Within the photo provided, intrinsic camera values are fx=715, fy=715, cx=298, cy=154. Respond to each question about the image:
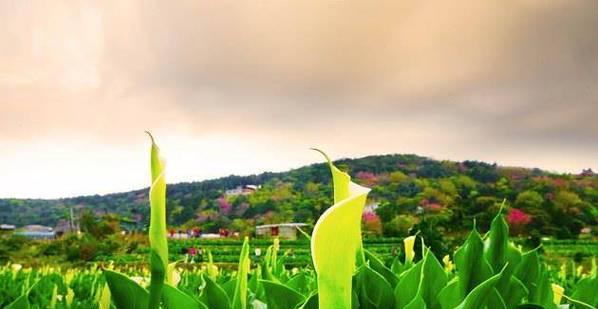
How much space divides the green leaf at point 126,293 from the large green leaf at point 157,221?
0.06 meters

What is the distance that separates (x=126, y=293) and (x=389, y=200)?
155 feet

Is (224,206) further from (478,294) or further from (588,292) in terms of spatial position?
(478,294)

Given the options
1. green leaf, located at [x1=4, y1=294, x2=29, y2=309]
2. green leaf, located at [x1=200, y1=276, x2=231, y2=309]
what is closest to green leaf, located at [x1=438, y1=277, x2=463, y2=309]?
green leaf, located at [x1=200, y1=276, x2=231, y2=309]

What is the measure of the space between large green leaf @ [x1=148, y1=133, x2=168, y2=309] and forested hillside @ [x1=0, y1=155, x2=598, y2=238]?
37.3 metres

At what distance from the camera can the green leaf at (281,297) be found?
86 centimetres

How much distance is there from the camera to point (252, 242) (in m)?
34.3

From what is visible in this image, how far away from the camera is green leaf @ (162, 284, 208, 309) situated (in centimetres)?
75

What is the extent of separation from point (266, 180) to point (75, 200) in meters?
13.8

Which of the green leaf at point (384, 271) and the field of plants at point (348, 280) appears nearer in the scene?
the field of plants at point (348, 280)

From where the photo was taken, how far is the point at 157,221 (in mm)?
576

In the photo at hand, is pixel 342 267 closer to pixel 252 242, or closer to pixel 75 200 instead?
pixel 252 242

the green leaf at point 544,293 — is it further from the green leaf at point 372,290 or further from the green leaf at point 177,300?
the green leaf at point 177,300

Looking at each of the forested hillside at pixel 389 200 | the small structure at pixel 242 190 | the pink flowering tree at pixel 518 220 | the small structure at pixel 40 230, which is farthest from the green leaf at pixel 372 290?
the small structure at pixel 242 190

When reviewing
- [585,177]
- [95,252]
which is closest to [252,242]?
[95,252]
